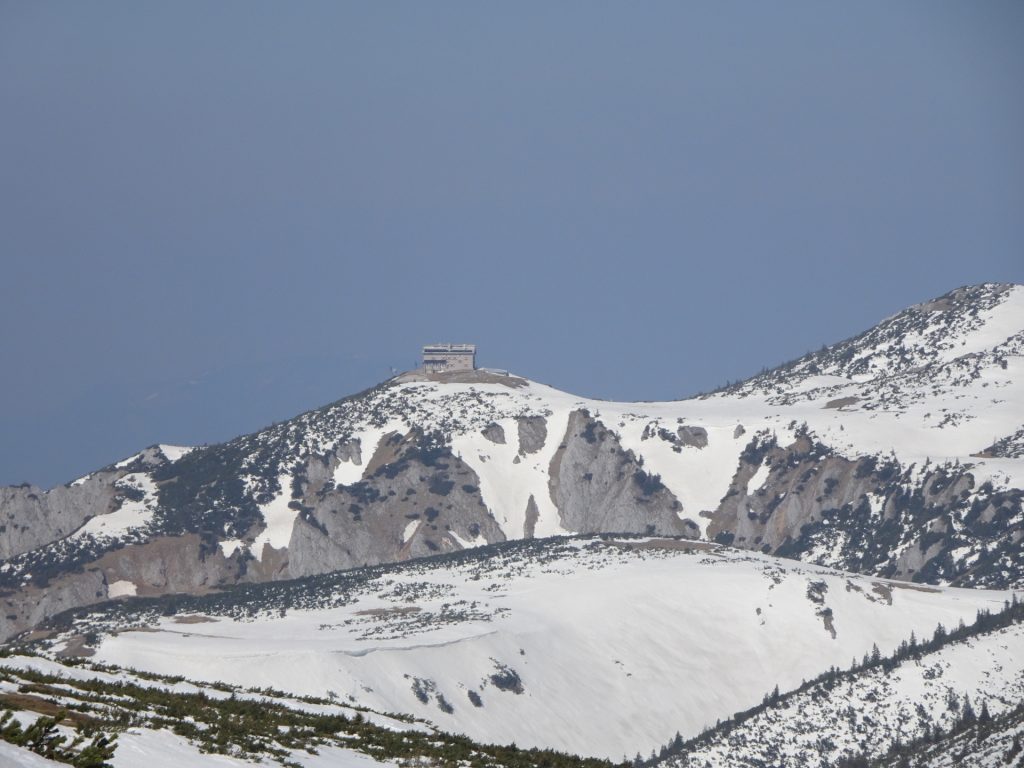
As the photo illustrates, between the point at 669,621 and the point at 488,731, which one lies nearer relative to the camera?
the point at 488,731

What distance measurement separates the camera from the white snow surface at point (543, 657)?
160 m

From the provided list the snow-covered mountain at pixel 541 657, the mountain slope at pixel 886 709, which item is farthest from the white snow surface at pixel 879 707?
the snow-covered mountain at pixel 541 657

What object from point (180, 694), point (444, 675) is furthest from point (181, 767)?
point (444, 675)

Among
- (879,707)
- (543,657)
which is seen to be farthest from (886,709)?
(543,657)

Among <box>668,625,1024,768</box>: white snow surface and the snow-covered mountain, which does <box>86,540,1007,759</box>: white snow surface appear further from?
<box>668,625,1024,768</box>: white snow surface

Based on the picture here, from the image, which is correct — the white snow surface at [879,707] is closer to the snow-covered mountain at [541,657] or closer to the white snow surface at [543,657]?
the snow-covered mountain at [541,657]

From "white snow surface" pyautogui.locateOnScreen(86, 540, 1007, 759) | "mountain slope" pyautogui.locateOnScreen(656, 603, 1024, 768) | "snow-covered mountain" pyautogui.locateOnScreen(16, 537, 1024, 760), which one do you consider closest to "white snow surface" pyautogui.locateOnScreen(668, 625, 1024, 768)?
"mountain slope" pyautogui.locateOnScreen(656, 603, 1024, 768)

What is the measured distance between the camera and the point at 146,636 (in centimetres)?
17412

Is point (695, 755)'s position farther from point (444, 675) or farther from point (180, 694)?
point (180, 694)

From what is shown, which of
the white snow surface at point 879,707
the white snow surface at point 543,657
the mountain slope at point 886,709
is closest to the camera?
the mountain slope at point 886,709

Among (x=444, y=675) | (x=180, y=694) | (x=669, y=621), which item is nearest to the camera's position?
(x=180, y=694)

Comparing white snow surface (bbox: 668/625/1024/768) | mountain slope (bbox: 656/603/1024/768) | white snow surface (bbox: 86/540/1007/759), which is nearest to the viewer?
mountain slope (bbox: 656/603/1024/768)

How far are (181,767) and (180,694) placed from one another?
1688 cm

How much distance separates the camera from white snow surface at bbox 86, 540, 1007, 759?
525ft
